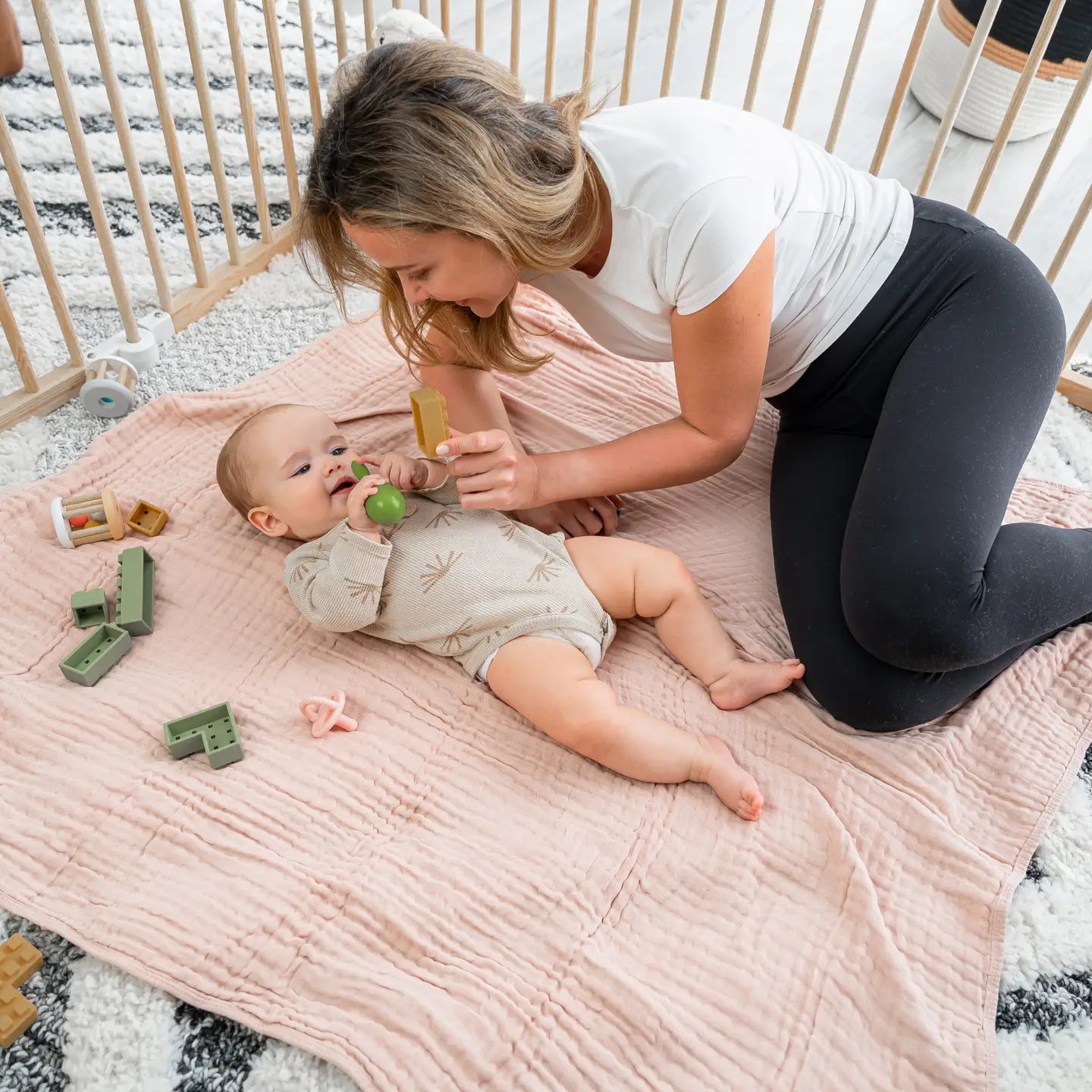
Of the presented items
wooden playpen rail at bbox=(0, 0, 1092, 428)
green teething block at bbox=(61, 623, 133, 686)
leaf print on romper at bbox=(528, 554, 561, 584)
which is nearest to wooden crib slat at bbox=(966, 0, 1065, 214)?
wooden playpen rail at bbox=(0, 0, 1092, 428)

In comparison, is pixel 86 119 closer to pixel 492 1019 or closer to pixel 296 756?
pixel 296 756

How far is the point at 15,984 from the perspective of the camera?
0.87 meters

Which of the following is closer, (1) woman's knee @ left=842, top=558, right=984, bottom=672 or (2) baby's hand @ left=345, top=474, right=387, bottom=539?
(1) woman's knee @ left=842, top=558, right=984, bottom=672

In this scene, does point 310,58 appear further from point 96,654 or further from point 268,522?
point 96,654

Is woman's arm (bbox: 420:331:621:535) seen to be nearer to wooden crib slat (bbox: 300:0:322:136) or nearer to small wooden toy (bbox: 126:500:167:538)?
small wooden toy (bbox: 126:500:167:538)

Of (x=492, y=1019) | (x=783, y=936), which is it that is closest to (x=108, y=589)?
(x=492, y=1019)

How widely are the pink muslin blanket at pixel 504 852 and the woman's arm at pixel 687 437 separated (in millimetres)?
172

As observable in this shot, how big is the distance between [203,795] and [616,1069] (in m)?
0.46

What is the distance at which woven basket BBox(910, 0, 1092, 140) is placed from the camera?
193 centimetres

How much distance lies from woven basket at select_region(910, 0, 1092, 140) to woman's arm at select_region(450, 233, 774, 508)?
134 cm

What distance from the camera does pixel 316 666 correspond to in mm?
1130

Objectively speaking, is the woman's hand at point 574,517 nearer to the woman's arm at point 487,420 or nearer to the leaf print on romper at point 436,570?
the woman's arm at point 487,420

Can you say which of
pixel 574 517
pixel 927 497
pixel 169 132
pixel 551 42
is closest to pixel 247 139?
pixel 169 132

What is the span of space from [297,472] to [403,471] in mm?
125
